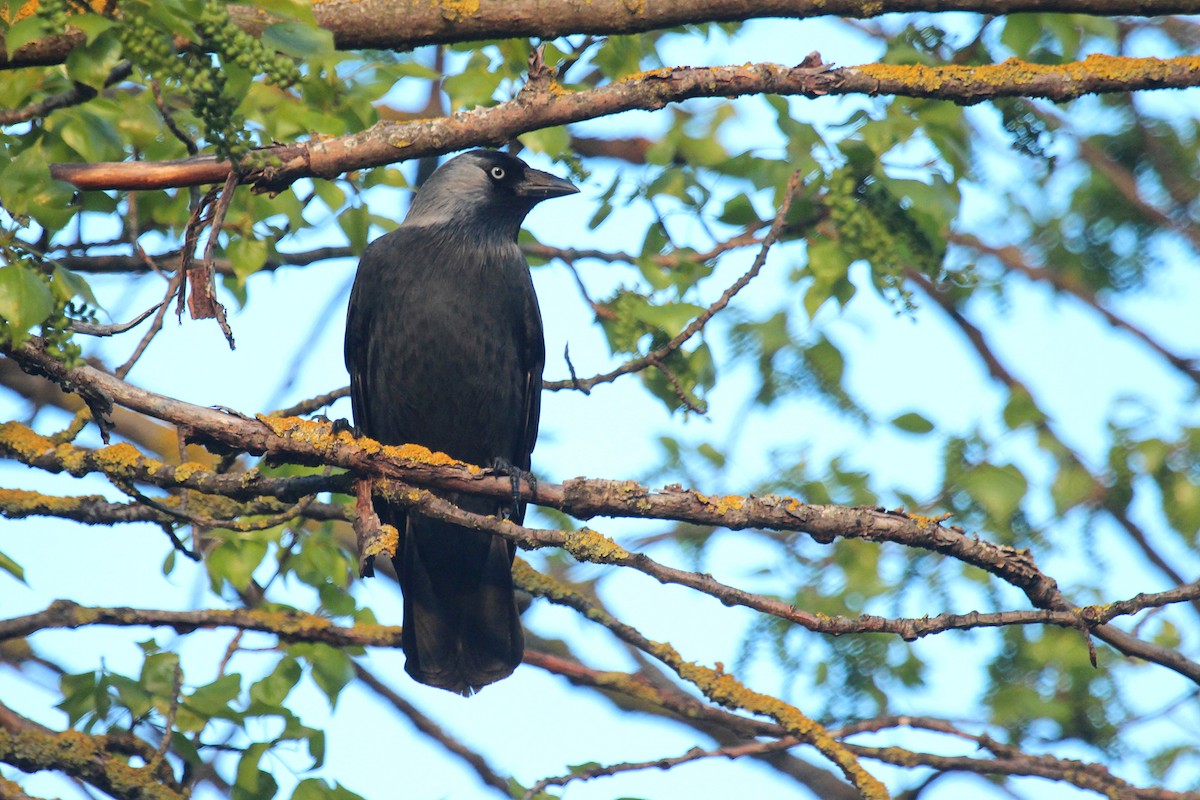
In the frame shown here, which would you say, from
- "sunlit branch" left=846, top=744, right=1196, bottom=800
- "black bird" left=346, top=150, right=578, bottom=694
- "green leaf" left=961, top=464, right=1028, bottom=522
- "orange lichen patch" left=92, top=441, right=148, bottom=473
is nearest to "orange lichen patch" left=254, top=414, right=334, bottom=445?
"orange lichen patch" left=92, top=441, right=148, bottom=473

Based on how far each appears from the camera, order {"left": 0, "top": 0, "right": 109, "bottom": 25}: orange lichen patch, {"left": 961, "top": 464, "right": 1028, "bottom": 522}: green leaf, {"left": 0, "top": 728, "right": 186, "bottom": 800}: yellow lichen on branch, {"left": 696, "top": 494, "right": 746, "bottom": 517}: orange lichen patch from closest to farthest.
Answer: {"left": 0, "top": 0, "right": 109, "bottom": 25}: orange lichen patch
{"left": 696, "top": 494, "right": 746, "bottom": 517}: orange lichen patch
{"left": 0, "top": 728, "right": 186, "bottom": 800}: yellow lichen on branch
{"left": 961, "top": 464, "right": 1028, "bottom": 522}: green leaf

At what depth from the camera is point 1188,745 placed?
5781 mm

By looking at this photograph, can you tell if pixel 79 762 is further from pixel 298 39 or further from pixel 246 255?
pixel 298 39

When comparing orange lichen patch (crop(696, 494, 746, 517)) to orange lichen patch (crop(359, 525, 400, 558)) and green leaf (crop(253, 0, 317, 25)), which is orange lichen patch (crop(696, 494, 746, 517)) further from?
green leaf (crop(253, 0, 317, 25))

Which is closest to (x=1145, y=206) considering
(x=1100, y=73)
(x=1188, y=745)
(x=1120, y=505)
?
(x=1120, y=505)

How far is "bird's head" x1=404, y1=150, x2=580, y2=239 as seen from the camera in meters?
5.25

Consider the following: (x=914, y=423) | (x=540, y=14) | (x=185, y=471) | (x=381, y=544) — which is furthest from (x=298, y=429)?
(x=914, y=423)

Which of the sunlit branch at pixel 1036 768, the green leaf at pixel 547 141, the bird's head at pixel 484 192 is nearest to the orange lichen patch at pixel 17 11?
the green leaf at pixel 547 141

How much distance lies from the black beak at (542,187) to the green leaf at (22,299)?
3.13 meters

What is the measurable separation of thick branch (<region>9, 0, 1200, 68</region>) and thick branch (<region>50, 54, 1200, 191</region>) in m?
0.16

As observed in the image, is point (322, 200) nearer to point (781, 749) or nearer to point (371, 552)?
point (371, 552)

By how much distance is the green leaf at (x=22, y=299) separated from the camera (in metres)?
2.52

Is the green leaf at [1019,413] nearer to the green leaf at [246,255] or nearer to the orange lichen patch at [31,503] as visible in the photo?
the green leaf at [246,255]

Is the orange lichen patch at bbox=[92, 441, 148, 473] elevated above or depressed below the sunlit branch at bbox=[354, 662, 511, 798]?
below
